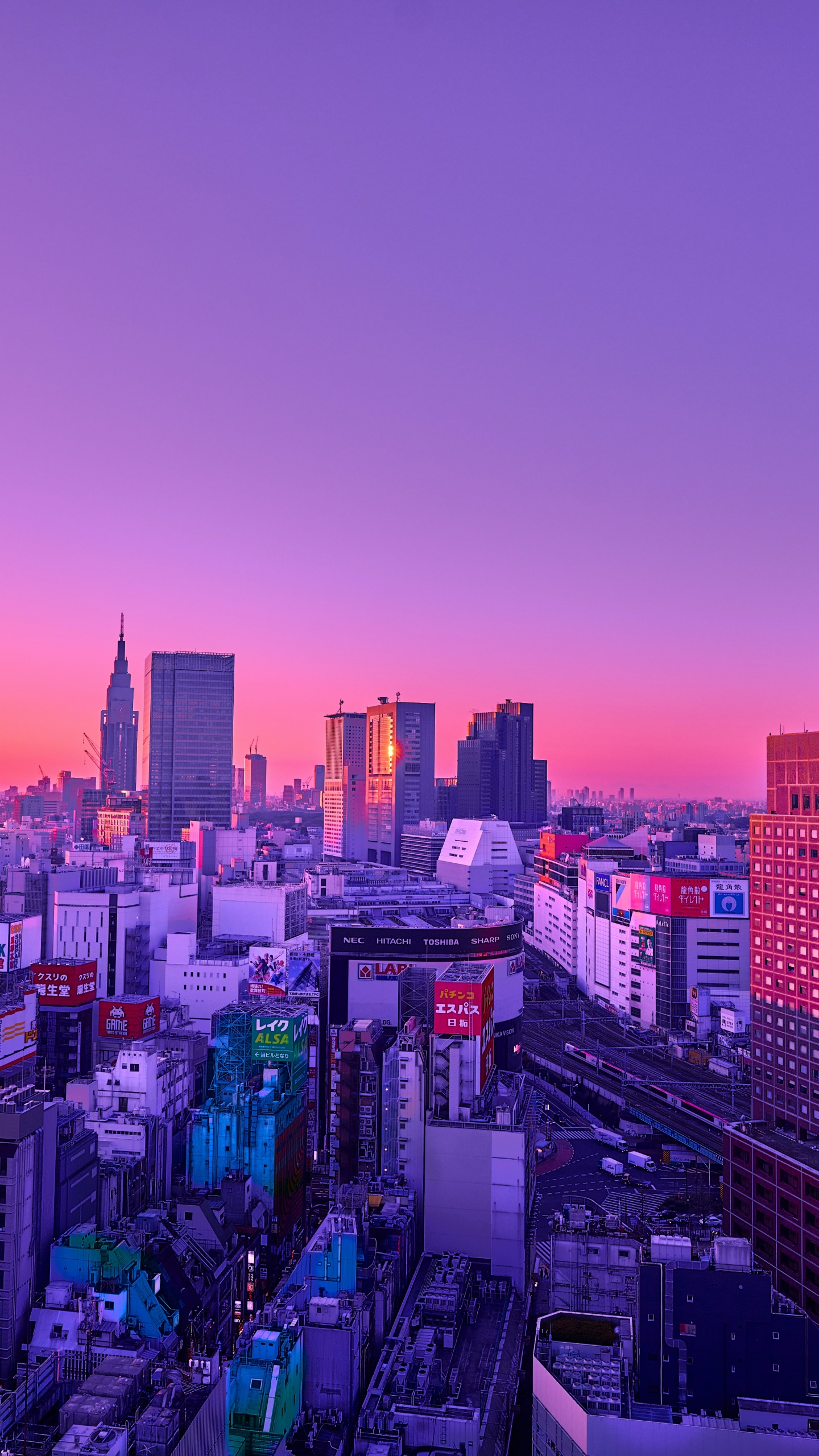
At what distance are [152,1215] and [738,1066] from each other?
5492cm

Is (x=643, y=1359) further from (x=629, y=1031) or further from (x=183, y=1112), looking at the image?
(x=629, y=1031)

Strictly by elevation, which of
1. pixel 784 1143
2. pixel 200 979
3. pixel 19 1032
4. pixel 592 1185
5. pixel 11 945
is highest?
pixel 11 945

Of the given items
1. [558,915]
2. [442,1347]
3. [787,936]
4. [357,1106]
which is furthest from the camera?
[558,915]

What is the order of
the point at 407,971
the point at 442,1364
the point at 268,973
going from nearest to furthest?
the point at 442,1364 → the point at 407,971 → the point at 268,973

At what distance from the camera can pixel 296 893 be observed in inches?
4277

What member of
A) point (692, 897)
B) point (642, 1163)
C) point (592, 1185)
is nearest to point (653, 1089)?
point (642, 1163)

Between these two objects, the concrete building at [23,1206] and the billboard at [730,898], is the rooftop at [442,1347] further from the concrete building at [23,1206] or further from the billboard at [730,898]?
the billboard at [730,898]

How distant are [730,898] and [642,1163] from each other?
38.8 meters

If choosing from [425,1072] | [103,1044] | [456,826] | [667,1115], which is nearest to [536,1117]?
[667,1115]

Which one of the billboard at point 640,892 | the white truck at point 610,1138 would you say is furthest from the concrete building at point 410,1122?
the billboard at point 640,892

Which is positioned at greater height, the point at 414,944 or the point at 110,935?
the point at 414,944

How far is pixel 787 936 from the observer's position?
58562 mm

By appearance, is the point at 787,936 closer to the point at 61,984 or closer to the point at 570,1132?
the point at 570,1132

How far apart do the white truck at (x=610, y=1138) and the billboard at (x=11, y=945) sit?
44.9m
